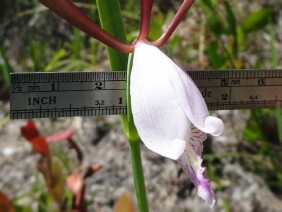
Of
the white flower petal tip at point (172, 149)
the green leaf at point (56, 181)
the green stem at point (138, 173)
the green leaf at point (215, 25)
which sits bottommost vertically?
the green leaf at point (56, 181)

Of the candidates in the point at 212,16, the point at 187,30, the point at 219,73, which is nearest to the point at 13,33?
the point at 187,30

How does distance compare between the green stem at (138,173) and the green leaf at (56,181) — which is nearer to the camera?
the green stem at (138,173)

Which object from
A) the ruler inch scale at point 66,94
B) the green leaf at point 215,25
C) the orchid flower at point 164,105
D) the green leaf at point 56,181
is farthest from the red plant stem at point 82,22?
the green leaf at point 215,25

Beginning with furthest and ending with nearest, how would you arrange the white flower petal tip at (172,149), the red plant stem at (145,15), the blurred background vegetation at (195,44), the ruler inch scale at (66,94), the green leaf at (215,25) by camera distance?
the green leaf at (215,25), the blurred background vegetation at (195,44), the ruler inch scale at (66,94), the red plant stem at (145,15), the white flower petal tip at (172,149)

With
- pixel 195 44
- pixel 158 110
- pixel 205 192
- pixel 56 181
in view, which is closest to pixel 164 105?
pixel 158 110

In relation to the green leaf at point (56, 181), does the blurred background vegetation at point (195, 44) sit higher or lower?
higher

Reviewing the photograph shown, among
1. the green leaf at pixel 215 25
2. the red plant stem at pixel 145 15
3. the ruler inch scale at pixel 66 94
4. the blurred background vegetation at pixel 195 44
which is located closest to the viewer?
the red plant stem at pixel 145 15

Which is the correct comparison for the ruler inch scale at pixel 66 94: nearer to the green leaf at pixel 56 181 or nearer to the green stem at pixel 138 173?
the green stem at pixel 138 173
